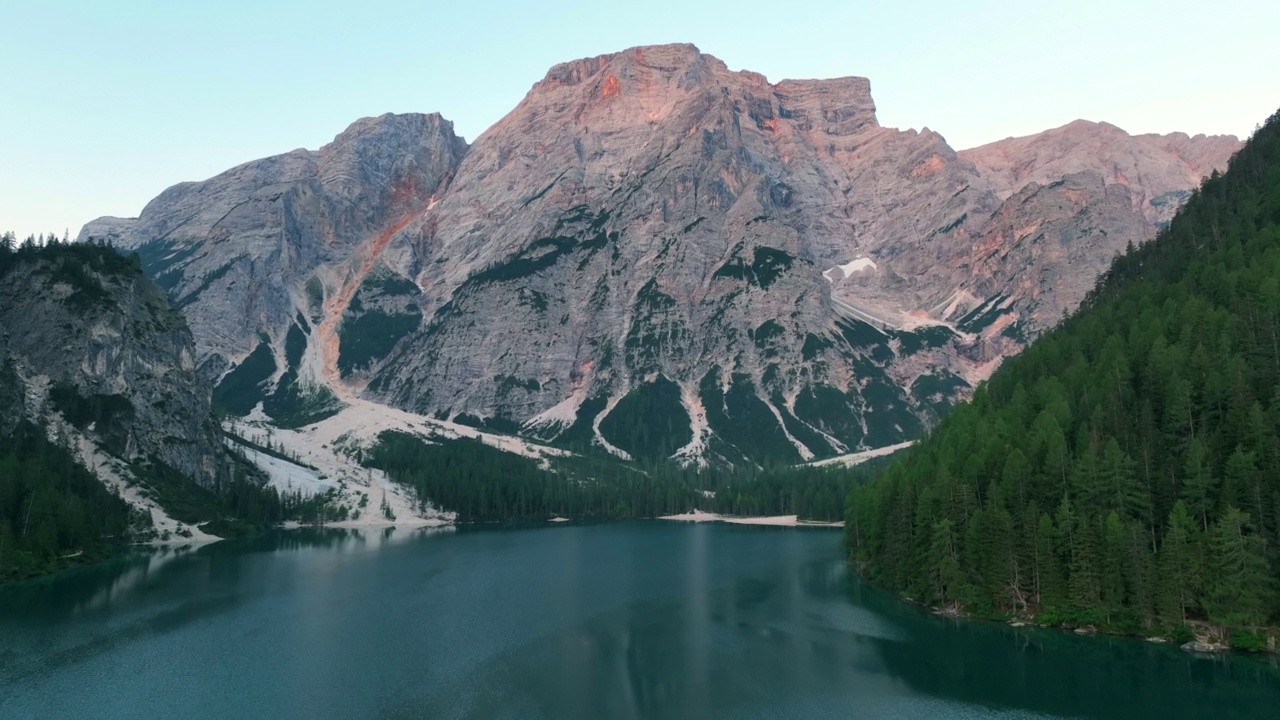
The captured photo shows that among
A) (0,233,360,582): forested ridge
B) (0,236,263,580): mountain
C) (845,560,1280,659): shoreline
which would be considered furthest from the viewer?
(0,236,263,580): mountain

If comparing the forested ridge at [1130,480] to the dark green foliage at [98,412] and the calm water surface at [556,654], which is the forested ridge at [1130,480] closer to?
the calm water surface at [556,654]

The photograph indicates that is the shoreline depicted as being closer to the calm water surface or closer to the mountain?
the calm water surface

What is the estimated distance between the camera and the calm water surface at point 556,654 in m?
63.3

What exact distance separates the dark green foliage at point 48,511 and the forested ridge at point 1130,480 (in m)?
123

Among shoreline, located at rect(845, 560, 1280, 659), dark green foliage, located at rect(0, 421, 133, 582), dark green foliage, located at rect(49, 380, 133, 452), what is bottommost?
shoreline, located at rect(845, 560, 1280, 659)

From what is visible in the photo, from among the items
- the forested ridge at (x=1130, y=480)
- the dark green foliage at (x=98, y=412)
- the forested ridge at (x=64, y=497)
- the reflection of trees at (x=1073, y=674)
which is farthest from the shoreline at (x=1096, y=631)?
the dark green foliage at (x=98, y=412)

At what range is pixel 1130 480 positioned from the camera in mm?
80750

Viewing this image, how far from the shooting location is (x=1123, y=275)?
467ft

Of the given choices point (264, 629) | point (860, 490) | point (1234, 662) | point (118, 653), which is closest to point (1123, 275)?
point (860, 490)

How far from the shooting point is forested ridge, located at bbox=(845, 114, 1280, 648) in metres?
72.4

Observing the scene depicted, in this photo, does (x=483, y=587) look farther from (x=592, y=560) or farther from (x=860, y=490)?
(x=860, y=490)

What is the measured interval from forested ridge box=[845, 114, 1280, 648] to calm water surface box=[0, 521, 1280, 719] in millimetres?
5406

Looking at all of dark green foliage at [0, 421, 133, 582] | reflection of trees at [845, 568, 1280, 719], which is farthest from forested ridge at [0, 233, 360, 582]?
→ reflection of trees at [845, 568, 1280, 719]

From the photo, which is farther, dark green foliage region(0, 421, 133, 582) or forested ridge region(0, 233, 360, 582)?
forested ridge region(0, 233, 360, 582)
